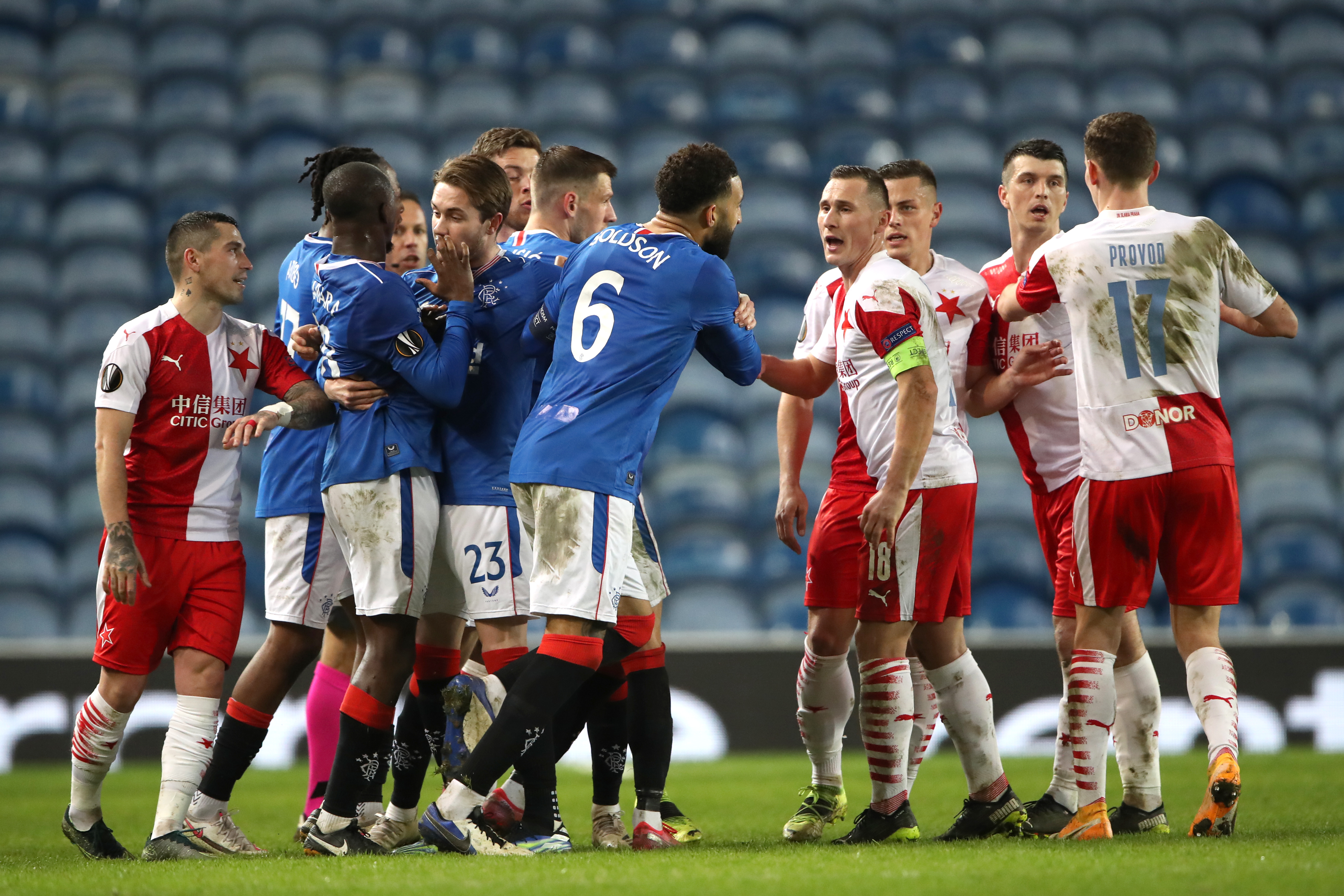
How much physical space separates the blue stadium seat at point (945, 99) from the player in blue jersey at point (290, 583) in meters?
9.22

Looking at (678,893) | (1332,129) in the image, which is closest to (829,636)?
(678,893)

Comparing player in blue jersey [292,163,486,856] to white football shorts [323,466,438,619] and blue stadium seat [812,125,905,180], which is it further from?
blue stadium seat [812,125,905,180]

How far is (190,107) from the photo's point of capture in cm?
1284

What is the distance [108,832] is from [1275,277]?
11016 mm

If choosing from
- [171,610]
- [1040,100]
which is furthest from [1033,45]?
[171,610]

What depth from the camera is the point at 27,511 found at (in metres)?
10.3

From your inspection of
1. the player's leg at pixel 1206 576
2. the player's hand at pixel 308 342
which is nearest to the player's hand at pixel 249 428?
the player's hand at pixel 308 342

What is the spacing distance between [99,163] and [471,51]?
3789 millimetres

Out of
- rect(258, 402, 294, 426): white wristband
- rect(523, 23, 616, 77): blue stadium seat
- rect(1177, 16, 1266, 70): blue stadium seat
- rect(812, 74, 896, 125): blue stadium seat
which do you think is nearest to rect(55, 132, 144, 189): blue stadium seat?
rect(523, 23, 616, 77): blue stadium seat

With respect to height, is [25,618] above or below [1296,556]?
below

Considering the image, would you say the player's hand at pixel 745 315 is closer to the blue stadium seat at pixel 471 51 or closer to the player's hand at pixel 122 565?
the player's hand at pixel 122 565

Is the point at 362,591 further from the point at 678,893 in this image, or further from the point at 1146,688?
the point at 1146,688

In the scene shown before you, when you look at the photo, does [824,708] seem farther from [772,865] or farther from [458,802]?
[458,802]

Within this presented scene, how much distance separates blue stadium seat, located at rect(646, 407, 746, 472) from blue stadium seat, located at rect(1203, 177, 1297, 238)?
5169 mm
